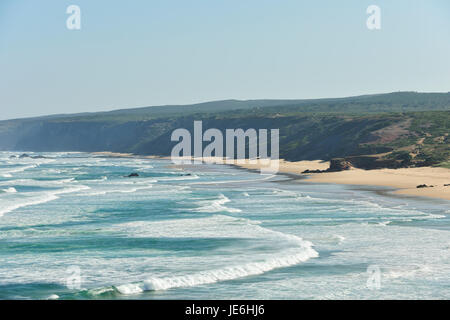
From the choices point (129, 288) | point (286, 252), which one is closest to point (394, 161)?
Answer: point (286, 252)

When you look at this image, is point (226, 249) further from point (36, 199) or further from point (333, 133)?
point (333, 133)

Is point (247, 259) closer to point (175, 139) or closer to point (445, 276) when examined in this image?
point (445, 276)

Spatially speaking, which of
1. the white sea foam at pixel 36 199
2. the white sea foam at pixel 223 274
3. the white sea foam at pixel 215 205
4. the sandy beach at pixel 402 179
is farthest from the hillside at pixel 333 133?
the white sea foam at pixel 223 274

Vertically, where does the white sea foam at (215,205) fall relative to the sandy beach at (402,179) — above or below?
above

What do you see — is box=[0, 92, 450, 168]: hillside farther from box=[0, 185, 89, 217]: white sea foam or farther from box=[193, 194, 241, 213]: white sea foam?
box=[0, 185, 89, 217]: white sea foam

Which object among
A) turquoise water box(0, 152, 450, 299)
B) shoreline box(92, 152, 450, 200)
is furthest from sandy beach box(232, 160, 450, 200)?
turquoise water box(0, 152, 450, 299)

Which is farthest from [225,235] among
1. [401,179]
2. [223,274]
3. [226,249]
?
[401,179]

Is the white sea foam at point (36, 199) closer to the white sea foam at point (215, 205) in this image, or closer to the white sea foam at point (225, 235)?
the white sea foam at point (215, 205)
